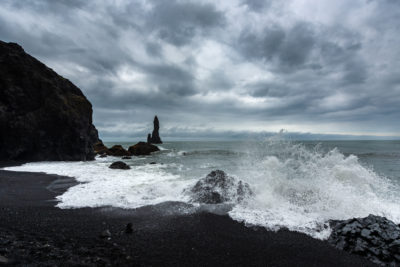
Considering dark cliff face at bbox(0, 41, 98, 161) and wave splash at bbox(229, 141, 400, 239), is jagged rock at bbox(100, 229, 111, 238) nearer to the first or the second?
wave splash at bbox(229, 141, 400, 239)

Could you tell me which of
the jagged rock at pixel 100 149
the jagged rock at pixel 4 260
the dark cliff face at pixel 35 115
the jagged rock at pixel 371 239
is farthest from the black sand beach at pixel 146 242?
the jagged rock at pixel 100 149

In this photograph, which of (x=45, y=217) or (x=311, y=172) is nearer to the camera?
(x=45, y=217)

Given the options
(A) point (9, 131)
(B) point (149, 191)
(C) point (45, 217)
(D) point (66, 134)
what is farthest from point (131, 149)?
(C) point (45, 217)

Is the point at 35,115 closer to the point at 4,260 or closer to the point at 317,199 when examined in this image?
the point at 4,260

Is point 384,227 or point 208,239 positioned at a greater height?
point 384,227

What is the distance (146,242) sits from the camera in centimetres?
506

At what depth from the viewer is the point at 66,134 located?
2848cm

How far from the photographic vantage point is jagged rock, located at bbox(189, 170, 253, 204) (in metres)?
9.13

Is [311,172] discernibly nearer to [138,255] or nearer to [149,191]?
[149,191]

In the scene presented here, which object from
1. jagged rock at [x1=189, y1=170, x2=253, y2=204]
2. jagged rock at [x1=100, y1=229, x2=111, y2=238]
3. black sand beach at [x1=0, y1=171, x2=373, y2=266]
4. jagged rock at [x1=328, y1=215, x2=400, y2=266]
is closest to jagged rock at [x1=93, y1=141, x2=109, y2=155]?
black sand beach at [x1=0, y1=171, x2=373, y2=266]

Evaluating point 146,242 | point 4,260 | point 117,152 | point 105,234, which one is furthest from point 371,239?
point 117,152

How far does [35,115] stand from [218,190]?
98.2 feet

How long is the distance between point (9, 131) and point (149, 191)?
25.8 meters

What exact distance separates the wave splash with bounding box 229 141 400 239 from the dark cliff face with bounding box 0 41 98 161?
2967cm
